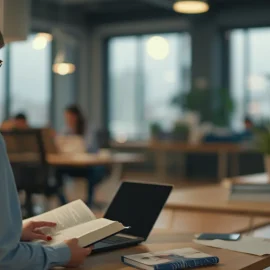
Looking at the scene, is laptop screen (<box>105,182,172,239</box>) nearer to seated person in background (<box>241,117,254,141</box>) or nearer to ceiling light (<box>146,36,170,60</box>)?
seated person in background (<box>241,117,254,141</box>)

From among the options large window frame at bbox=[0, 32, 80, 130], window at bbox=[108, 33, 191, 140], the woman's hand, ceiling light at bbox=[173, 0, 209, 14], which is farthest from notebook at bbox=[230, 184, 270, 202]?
window at bbox=[108, 33, 191, 140]

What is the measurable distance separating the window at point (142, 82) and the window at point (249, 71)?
3.27 feet

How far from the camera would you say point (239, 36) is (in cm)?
1295

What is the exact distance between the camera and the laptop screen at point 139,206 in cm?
195

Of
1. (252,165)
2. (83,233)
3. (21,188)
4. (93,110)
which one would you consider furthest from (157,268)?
(93,110)

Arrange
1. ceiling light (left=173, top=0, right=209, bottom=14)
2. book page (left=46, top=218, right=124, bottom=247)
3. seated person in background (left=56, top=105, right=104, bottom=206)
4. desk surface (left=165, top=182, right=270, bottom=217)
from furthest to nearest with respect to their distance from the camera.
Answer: seated person in background (left=56, top=105, right=104, bottom=206) < ceiling light (left=173, top=0, right=209, bottom=14) < desk surface (left=165, top=182, right=270, bottom=217) < book page (left=46, top=218, right=124, bottom=247)

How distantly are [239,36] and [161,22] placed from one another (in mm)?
1628

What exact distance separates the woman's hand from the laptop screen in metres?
0.28

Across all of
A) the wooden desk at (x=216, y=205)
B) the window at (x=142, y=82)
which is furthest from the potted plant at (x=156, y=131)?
the wooden desk at (x=216, y=205)

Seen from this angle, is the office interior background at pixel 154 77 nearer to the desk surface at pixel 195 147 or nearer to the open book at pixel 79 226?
the desk surface at pixel 195 147

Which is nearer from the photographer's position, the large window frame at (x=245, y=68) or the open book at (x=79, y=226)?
the open book at (x=79, y=226)

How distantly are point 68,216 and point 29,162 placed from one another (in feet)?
14.5

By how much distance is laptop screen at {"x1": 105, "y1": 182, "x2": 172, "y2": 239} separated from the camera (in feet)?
6.39

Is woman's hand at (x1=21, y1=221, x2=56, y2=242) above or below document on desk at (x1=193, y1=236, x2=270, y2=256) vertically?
above
